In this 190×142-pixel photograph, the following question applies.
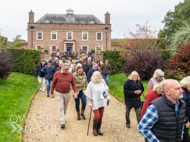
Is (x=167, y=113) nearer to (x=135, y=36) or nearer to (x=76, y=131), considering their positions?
(x=76, y=131)

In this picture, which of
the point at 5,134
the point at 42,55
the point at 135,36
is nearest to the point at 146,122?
the point at 5,134

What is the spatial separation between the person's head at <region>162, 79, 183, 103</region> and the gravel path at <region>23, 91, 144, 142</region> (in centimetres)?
325

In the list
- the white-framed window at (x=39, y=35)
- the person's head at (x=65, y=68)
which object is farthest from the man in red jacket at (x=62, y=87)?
the white-framed window at (x=39, y=35)

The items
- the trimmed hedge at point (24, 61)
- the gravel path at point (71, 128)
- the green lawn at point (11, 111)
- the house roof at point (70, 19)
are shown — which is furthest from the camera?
the house roof at point (70, 19)

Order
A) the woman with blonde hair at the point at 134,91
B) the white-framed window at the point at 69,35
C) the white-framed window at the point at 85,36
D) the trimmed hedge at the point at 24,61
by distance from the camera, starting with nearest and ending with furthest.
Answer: the woman with blonde hair at the point at 134,91 < the trimmed hedge at the point at 24,61 < the white-framed window at the point at 69,35 < the white-framed window at the point at 85,36

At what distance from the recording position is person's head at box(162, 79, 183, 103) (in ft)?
9.50

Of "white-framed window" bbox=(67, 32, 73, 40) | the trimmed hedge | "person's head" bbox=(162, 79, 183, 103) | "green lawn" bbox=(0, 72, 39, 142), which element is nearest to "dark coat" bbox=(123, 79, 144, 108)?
"person's head" bbox=(162, 79, 183, 103)

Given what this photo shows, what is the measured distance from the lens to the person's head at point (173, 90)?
2897 mm

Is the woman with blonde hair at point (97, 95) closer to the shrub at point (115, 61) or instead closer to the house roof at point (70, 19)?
the shrub at point (115, 61)

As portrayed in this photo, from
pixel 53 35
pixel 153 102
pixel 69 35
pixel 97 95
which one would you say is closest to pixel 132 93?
pixel 97 95

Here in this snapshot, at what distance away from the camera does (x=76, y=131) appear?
21.1 feet

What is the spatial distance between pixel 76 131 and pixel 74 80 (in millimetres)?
1736

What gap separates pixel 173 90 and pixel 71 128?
451 centimetres

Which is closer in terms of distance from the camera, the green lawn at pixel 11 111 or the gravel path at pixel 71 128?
the green lawn at pixel 11 111
